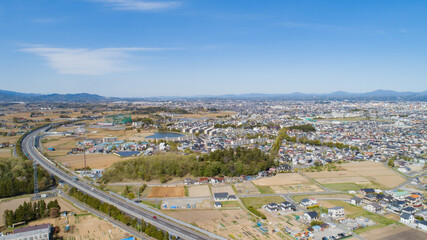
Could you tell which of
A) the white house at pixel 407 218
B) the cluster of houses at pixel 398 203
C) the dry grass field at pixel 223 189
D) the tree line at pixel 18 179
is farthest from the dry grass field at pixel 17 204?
the white house at pixel 407 218

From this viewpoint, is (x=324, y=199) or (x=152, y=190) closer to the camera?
(x=324, y=199)

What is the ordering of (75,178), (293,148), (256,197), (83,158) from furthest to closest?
1. (293,148)
2. (83,158)
3. (75,178)
4. (256,197)

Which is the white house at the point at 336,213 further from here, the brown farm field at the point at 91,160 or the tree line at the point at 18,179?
the brown farm field at the point at 91,160

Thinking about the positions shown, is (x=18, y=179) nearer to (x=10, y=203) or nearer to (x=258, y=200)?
(x=10, y=203)

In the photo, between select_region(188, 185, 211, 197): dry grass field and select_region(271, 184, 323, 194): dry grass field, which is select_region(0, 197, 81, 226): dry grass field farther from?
select_region(271, 184, 323, 194): dry grass field

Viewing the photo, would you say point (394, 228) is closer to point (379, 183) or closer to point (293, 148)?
point (379, 183)

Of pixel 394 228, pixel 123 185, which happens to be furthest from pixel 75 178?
pixel 394 228

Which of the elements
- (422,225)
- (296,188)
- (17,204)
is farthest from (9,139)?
(422,225)

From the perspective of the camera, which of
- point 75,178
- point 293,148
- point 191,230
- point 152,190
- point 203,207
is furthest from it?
point 293,148
